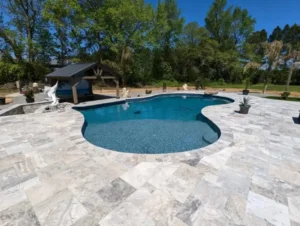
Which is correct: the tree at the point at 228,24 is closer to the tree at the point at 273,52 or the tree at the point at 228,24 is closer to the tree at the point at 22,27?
the tree at the point at 273,52

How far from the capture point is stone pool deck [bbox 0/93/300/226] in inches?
86.7

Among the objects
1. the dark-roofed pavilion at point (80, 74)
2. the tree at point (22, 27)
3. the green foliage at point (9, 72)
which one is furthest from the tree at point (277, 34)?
the green foliage at point (9, 72)

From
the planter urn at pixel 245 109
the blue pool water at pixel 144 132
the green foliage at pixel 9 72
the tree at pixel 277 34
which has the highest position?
the tree at pixel 277 34

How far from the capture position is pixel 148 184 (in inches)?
113

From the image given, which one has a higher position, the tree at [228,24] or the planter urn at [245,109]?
the tree at [228,24]

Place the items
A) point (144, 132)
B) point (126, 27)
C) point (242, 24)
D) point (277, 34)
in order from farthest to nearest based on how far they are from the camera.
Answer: point (277, 34)
point (242, 24)
point (126, 27)
point (144, 132)

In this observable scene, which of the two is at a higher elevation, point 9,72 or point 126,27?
point 126,27

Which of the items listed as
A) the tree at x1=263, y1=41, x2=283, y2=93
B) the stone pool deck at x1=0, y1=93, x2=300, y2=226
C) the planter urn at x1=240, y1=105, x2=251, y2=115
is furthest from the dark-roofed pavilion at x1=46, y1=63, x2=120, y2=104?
the tree at x1=263, y1=41, x2=283, y2=93

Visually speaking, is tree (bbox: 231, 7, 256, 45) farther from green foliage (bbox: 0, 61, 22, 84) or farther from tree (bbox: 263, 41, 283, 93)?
green foliage (bbox: 0, 61, 22, 84)

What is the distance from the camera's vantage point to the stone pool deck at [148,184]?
2.20 m

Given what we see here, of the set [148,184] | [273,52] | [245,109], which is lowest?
[148,184]

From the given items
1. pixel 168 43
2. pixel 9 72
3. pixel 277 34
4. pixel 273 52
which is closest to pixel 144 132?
pixel 273 52

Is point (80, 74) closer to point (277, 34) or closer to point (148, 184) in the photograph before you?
point (148, 184)

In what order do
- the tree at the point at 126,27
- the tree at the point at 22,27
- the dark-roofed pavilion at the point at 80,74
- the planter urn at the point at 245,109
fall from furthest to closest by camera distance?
the tree at the point at 126,27
the tree at the point at 22,27
the dark-roofed pavilion at the point at 80,74
the planter urn at the point at 245,109
